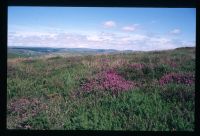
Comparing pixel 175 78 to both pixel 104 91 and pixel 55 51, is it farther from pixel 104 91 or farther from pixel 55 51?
pixel 55 51

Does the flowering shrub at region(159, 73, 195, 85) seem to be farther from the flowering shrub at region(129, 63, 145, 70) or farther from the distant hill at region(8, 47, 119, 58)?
the distant hill at region(8, 47, 119, 58)

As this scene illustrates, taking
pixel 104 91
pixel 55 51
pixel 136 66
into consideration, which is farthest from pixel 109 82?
pixel 55 51

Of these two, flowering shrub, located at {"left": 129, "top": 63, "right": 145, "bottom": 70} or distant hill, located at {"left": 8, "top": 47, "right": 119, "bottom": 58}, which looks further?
flowering shrub, located at {"left": 129, "top": 63, "right": 145, "bottom": 70}

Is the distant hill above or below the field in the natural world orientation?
above

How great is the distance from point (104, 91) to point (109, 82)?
0.16m

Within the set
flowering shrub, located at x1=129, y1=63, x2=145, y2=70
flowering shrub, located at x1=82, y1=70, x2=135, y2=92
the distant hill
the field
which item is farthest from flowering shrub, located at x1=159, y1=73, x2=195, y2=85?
the distant hill

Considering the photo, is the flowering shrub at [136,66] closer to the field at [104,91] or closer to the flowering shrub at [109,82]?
the field at [104,91]

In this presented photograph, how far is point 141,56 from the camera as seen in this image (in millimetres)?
5910

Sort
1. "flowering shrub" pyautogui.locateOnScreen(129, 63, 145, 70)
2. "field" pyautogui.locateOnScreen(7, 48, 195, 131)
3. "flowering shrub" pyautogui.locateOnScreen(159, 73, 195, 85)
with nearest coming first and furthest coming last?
"field" pyautogui.locateOnScreen(7, 48, 195, 131) → "flowering shrub" pyautogui.locateOnScreen(159, 73, 195, 85) → "flowering shrub" pyautogui.locateOnScreen(129, 63, 145, 70)

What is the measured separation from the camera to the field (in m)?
5.55
